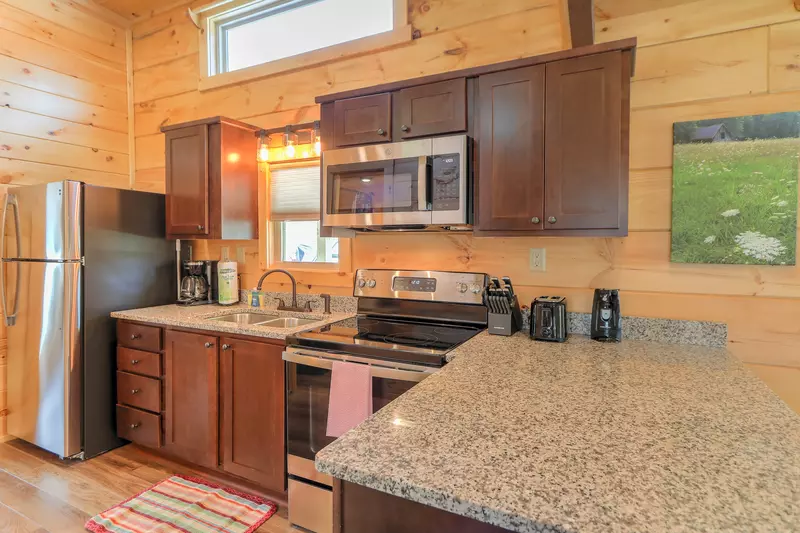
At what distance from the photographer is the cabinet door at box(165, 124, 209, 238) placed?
2.83 metres

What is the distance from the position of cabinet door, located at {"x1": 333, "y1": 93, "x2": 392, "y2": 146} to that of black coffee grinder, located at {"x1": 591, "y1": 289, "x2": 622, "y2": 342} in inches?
49.1

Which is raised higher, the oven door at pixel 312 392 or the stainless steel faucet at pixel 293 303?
the stainless steel faucet at pixel 293 303

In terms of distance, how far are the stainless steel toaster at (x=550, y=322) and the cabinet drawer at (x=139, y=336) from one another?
2133 millimetres

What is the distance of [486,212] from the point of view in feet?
6.57

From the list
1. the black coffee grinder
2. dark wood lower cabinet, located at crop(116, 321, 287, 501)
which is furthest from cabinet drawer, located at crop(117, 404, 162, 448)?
the black coffee grinder

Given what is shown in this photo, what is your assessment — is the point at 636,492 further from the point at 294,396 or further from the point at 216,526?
the point at 216,526

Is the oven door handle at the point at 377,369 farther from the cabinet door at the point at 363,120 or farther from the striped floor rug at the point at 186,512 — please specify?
the cabinet door at the point at 363,120

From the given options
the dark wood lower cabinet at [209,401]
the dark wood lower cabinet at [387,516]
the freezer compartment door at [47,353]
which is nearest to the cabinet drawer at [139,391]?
the dark wood lower cabinet at [209,401]

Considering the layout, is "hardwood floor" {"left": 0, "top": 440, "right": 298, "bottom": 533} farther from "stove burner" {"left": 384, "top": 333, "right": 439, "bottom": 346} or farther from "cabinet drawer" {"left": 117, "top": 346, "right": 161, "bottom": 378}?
"stove burner" {"left": 384, "top": 333, "right": 439, "bottom": 346}

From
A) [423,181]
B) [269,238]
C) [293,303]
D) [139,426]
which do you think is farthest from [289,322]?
[423,181]

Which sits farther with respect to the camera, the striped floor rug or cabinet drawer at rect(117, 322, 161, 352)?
cabinet drawer at rect(117, 322, 161, 352)

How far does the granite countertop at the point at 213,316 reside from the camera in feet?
7.26

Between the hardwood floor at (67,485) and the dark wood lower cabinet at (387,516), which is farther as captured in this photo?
the hardwood floor at (67,485)

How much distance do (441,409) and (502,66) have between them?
153cm
